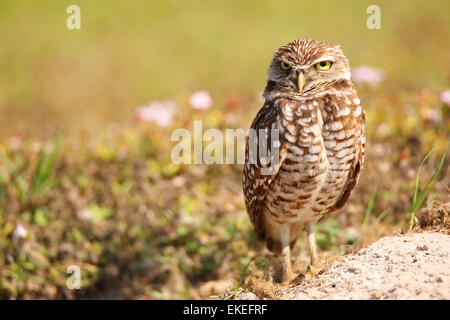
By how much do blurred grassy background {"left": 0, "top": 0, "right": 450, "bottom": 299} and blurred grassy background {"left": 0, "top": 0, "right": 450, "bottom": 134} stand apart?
3 cm

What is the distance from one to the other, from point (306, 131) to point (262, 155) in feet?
1.17

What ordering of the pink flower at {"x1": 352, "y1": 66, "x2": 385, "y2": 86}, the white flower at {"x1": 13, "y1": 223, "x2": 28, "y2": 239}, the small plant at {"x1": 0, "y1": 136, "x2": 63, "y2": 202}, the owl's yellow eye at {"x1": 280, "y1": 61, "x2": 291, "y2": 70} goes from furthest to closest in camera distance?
the pink flower at {"x1": 352, "y1": 66, "x2": 385, "y2": 86} < the small plant at {"x1": 0, "y1": 136, "x2": 63, "y2": 202} < the white flower at {"x1": 13, "y1": 223, "x2": 28, "y2": 239} < the owl's yellow eye at {"x1": 280, "y1": 61, "x2": 291, "y2": 70}

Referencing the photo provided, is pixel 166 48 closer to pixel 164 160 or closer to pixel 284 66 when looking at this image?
pixel 164 160

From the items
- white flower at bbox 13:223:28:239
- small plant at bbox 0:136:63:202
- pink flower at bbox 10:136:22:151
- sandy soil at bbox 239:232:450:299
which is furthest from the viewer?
pink flower at bbox 10:136:22:151

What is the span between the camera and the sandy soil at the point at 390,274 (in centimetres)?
267

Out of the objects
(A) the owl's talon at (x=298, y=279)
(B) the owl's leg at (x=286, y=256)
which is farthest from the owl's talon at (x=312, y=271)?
(B) the owl's leg at (x=286, y=256)

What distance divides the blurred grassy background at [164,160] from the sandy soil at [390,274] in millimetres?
376

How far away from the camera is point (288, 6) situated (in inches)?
377

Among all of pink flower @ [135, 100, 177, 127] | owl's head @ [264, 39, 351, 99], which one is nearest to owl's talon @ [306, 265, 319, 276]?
owl's head @ [264, 39, 351, 99]

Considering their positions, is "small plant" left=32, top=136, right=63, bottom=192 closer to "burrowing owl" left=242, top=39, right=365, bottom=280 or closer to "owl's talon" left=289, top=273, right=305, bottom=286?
"burrowing owl" left=242, top=39, right=365, bottom=280

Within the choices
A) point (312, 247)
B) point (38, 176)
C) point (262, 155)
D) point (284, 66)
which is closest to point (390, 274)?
point (312, 247)

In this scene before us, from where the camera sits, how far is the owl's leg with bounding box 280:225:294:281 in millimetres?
3553

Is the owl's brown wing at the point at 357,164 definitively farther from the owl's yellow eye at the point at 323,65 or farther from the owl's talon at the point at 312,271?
the owl's talon at the point at 312,271

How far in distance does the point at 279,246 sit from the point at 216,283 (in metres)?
0.76
